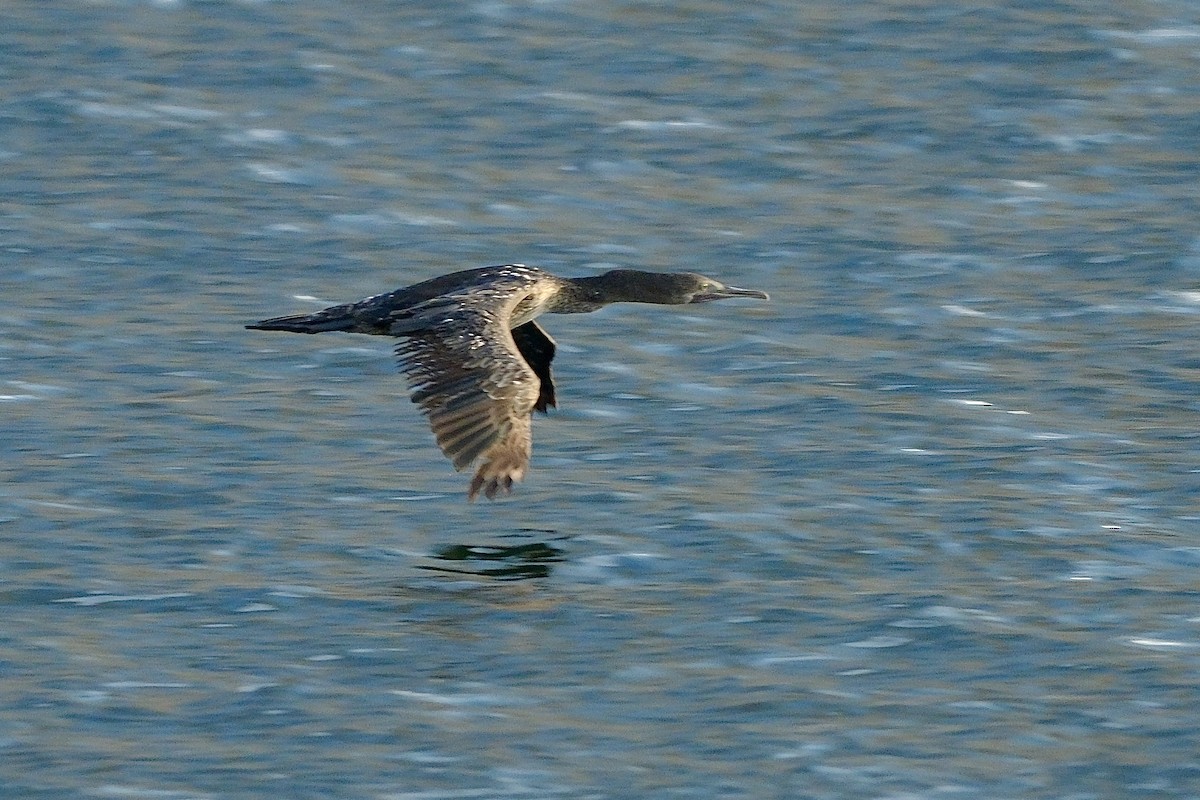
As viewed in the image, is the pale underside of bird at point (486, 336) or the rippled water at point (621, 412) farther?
the pale underside of bird at point (486, 336)

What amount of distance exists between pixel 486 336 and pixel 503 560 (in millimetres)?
943

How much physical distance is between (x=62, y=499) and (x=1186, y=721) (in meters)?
5.15

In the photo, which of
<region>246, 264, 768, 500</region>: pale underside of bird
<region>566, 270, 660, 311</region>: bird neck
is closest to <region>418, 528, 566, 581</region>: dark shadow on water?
<region>246, 264, 768, 500</region>: pale underside of bird

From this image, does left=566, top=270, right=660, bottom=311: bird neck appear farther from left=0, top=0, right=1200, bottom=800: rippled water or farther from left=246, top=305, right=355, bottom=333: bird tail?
left=246, top=305, right=355, bottom=333: bird tail

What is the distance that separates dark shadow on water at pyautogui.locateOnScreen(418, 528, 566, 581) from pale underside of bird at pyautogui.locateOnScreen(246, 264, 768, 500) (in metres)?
0.31

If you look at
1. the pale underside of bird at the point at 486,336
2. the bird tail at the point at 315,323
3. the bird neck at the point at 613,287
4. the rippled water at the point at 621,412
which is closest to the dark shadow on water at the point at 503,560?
the rippled water at the point at 621,412

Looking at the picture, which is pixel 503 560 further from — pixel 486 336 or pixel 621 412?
pixel 621 412

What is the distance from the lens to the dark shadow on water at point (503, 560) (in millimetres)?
9445

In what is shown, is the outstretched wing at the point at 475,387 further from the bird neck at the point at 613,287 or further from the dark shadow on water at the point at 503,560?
the bird neck at the point at 613,287

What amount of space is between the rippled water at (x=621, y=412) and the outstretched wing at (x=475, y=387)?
0.59m

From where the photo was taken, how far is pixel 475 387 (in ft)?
30.2

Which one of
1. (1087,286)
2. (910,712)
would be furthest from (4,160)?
(910,712)

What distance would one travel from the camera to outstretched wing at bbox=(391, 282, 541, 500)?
892 cm

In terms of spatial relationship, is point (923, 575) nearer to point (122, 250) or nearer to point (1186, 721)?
point (1186, 721)
